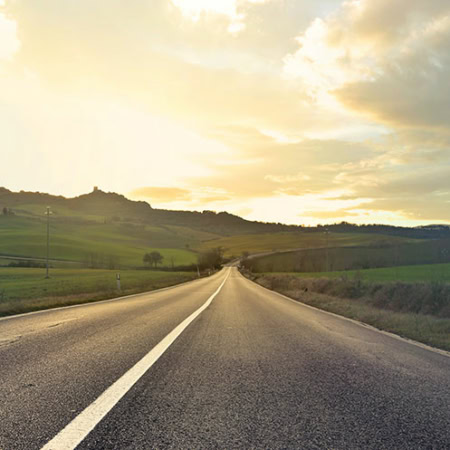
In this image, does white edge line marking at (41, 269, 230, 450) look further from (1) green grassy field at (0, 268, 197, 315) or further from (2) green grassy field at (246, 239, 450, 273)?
(2) green grassy field at (246, 239, 450, 273)

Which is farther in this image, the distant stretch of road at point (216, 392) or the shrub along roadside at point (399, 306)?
the shrub along roadside at point (399, 306)

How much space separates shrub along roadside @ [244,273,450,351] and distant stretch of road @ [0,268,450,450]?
1971 mm

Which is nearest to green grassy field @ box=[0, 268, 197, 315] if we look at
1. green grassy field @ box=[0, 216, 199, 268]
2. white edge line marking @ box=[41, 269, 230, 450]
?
white edge line marking @ box=[41, 269, 230, 450]

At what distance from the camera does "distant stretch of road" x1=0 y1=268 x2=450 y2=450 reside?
3.05 meters

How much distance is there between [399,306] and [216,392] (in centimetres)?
1368

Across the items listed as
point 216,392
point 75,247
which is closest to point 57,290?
point 216,392

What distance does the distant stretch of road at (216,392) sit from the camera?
3.05m

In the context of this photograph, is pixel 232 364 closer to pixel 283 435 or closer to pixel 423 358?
pixel 283 435

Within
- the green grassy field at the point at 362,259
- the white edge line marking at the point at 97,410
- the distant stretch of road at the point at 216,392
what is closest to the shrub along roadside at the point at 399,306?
the distant stretch of road at the point at 216,392

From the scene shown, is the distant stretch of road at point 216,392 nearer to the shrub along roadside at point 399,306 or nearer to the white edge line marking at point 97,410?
the white edge line marking at point 97,410

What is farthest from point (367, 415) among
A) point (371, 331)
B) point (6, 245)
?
point (6, 245)

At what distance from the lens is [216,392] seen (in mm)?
4266

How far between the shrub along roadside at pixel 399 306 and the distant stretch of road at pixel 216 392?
1.97 metres

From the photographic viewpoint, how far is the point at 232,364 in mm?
5609
